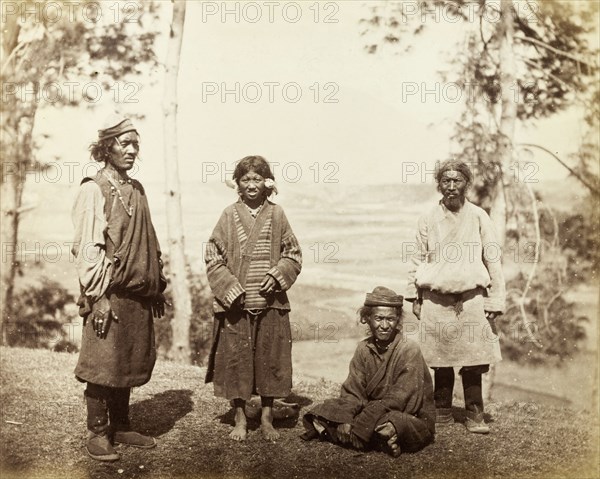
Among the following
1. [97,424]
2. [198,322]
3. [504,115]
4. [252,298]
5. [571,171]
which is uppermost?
[504,115]

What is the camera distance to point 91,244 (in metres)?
4.22

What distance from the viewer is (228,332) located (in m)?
4.87

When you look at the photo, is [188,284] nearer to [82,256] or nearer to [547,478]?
[82,256]

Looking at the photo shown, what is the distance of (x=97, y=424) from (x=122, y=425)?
11.9 inches

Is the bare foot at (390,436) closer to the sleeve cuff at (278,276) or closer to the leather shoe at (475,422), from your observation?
the leather shoe at (475,422)

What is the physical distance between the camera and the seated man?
179 inches

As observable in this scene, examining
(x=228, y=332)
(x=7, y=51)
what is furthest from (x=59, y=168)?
(x=228, y=332)

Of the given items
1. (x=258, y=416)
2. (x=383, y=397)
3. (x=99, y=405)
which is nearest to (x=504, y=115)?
(x=383, y=397)

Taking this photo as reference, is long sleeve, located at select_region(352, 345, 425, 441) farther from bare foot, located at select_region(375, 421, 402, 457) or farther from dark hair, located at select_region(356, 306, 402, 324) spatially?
dark hair, located at select_region(356, 306, 402, 324)

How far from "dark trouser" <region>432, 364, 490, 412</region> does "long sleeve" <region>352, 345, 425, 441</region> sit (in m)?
0.64

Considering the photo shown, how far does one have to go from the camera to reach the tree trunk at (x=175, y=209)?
8047 mm

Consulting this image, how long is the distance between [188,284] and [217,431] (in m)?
4.03

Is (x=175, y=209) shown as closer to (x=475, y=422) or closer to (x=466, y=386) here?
(x=466, y=386)

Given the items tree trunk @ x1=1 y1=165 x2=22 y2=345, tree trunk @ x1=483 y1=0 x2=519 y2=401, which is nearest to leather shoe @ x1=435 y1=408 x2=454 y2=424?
tree trunk @ x1=483 y1=0 x2=519 y2=401
